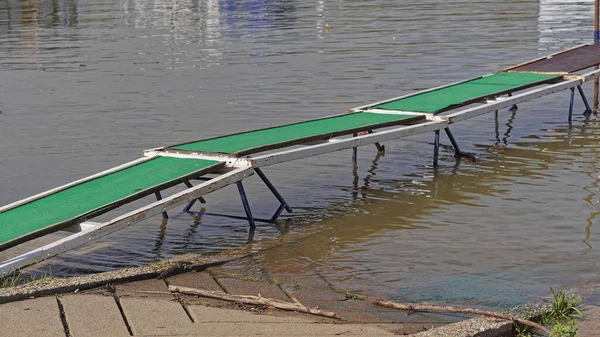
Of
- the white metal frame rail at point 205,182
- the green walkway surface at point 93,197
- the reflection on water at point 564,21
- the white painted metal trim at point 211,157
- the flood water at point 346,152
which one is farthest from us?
the reflection on water at point 564,21

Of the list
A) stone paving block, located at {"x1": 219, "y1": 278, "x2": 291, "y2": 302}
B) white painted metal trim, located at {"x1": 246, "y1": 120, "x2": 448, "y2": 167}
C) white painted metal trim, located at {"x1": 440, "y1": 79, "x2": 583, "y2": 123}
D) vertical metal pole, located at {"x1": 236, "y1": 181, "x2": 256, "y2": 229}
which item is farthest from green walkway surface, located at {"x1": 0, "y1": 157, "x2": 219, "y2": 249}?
white painted metal trim, located at {"x1": 440, "y1": 79, "x2": 583, "y2": 123}

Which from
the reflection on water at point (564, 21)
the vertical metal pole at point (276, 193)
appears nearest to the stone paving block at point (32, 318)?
the vertical metal pole at point (276, 193)

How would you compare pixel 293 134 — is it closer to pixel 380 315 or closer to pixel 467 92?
pixel 467 92

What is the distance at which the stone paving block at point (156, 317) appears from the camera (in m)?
5.35

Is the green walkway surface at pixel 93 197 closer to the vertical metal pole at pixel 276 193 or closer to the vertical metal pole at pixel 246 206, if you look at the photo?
the vertical metal pole at pixel 246 206

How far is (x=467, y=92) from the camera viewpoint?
1149cm

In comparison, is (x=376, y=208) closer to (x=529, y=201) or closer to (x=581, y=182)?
(x=529, y=201)

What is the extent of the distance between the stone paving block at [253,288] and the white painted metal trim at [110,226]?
946 millimetres

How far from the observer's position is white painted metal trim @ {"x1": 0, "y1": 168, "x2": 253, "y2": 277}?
21.7 feet

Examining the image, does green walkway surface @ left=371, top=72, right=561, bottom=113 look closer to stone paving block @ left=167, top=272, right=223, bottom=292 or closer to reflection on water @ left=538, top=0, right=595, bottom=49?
stone paving block @ left=167, top=272, right=223, bottom=292

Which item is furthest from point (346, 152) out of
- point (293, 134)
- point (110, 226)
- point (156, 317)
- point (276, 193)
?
point (156, 317)

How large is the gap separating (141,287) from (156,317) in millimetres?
865

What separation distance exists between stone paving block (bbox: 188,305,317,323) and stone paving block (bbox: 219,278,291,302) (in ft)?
1.92

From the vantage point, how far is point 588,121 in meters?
13.0
